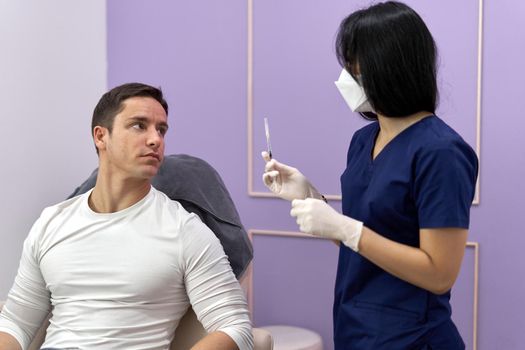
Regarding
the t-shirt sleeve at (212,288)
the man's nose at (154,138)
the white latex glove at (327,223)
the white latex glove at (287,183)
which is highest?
the man's nose at (154,138)

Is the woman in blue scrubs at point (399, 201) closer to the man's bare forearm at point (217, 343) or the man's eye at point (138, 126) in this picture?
the man's bare forearm at point (217, 343)

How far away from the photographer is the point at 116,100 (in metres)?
1.71

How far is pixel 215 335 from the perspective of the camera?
1.50 meters

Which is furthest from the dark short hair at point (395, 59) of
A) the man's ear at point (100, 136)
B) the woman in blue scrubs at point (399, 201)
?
the man's ear at point (100, 136)

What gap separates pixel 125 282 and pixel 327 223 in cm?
54

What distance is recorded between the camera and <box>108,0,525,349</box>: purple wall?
223cm

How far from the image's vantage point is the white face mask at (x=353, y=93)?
52.5 inches

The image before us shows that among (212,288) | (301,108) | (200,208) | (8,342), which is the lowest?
(8,342)

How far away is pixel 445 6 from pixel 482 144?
1.46ft

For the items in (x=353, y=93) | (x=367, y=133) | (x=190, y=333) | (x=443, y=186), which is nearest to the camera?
(x=443, y=186)

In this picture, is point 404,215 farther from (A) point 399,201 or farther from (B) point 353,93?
(B) point 353,93

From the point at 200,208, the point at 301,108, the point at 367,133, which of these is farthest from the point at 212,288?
the point at 301,108

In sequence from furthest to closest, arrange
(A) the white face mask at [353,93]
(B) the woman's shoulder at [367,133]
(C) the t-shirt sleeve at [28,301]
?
(C) the t-shirt sleeve at [28,301] → (B) the woman's shoulder at [367,133] → (A) the white face mask at [353,93]

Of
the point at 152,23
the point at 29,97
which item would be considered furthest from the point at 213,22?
the point at 29,97
